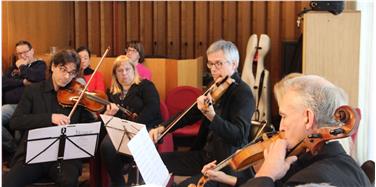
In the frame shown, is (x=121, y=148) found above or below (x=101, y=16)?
below

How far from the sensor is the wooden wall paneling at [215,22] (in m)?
6.57

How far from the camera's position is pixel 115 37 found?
6.73 m

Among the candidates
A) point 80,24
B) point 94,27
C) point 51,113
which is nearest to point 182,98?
point 51,113

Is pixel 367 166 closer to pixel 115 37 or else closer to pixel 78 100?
pixel 78 100

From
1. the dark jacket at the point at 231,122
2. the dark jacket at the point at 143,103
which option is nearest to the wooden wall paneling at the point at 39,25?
the dark jacket at the point at 143,103

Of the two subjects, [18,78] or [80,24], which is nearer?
[18,78]

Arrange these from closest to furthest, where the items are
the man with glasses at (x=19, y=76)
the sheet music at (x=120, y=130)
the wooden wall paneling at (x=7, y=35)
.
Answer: the sheet music at (x=120, y=130)
the man with glasses at (x=19, y=76)
the wooden wall paneling at (x=7, y=35)

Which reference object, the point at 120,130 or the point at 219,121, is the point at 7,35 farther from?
the point at 219,121

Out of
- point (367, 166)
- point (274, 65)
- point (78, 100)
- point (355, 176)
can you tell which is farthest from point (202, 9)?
point (355, 176)

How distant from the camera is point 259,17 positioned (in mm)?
6430

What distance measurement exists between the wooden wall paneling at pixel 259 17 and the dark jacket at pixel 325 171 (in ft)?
15.9

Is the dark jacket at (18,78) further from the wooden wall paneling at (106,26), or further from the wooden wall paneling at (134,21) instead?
the wooden wall paneling at (134,21)

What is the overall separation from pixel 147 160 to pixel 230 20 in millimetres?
4528

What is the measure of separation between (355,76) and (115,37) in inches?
147
